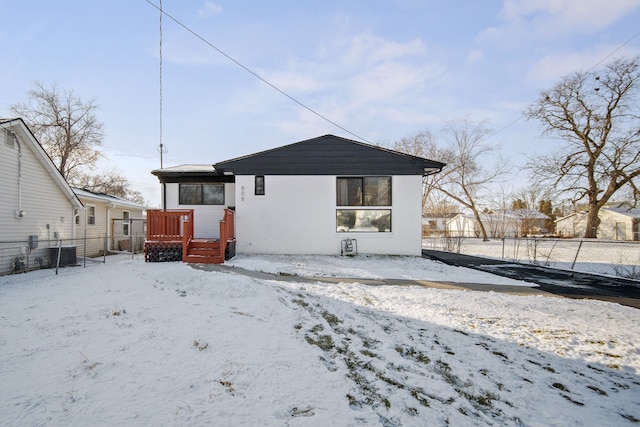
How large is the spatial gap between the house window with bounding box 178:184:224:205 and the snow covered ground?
23.6 feet

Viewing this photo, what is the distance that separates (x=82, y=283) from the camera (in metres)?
6.72

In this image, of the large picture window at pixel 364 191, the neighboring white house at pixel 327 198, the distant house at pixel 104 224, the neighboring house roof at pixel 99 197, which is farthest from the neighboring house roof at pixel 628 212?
the neighboring house roof at pixel 99 197

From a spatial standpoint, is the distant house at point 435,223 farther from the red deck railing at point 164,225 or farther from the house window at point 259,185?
the red deck railing at point 164,225

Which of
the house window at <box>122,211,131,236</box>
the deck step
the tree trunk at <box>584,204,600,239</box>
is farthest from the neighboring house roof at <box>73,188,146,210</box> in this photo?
the tree trunk at <box>584,204,600,239</box>

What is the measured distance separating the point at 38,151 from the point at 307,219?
981cm

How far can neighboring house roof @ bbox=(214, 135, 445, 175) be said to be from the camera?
12062mm

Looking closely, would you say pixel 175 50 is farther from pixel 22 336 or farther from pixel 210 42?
pixel 22 336

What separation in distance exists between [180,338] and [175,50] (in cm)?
1191

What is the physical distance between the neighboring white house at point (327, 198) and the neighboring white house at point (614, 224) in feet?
96.1

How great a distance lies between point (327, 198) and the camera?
12.1 meters

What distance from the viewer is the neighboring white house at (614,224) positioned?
105ft

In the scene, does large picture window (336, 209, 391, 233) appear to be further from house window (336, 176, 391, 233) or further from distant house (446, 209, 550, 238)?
distant house (446, 209, 550, 238)

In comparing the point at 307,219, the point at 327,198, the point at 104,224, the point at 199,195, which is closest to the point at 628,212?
the point at 327,198

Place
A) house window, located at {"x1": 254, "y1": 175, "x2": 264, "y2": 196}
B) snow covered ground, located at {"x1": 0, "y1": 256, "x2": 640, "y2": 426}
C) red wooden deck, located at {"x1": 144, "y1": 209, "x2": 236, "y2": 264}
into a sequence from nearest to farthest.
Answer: snow covered ground, located at {"x1": 0, "y1": 256, "x2": 640, "y2": 426}, red wooden deck, located at {"x1": 144, "y1": 209, "x2": 236, "y2": 264}, house window, located at {"x1": 254, "y1": 175, "x2": 264, "y2": 196}
